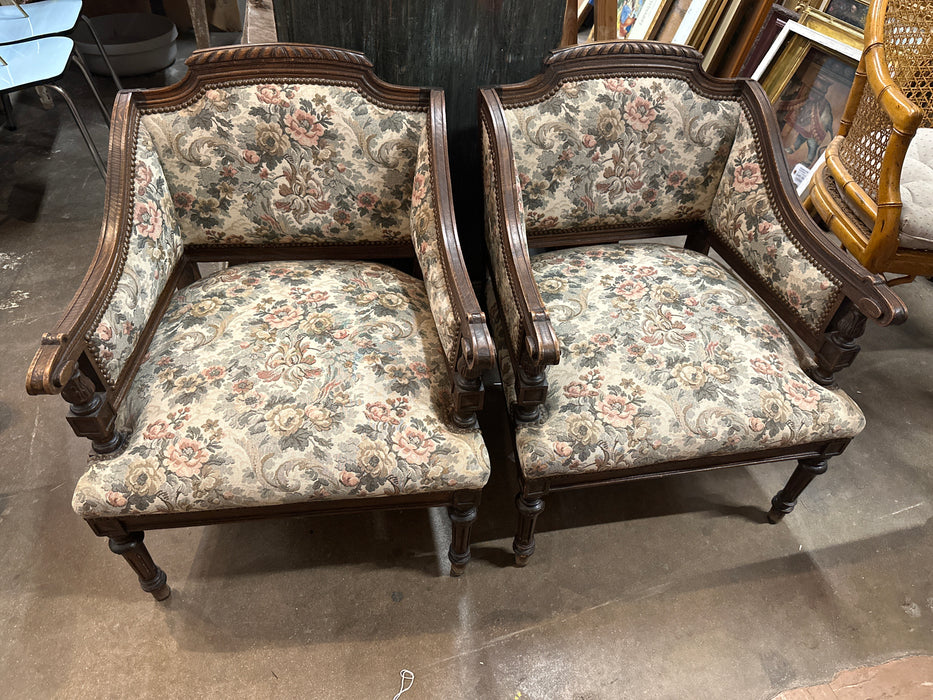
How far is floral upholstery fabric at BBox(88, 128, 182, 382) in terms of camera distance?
107cm

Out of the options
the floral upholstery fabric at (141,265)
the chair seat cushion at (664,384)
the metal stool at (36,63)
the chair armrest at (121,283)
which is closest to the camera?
the chair armrest at (121,283)

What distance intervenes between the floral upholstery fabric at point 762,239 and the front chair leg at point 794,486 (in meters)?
0.33

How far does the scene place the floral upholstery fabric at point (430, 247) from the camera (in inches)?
44.2

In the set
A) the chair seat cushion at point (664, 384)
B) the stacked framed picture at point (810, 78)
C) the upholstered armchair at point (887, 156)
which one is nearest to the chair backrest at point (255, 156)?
the chair seat cushion at point (664, 384)

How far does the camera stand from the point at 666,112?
4.58 feet

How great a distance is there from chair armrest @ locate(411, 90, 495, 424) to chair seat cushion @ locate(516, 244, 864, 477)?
0.20m

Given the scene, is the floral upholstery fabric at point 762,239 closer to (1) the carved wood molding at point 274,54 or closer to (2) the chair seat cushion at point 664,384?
(2) the chair seat cushion at point 664,384

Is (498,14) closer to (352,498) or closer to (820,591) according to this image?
(352,498)

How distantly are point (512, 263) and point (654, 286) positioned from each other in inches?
16.8

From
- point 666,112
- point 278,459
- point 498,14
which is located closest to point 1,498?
point 278,459

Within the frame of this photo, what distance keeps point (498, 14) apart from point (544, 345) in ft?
2.72

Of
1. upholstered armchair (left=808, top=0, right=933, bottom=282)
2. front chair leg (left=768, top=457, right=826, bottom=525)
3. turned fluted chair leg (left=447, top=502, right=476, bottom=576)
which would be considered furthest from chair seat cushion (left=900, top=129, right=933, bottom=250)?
turned fluted chair leg (left=447, top=502, right=476, bottom=576)

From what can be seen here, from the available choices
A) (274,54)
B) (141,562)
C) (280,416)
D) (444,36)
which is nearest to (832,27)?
(444,36)

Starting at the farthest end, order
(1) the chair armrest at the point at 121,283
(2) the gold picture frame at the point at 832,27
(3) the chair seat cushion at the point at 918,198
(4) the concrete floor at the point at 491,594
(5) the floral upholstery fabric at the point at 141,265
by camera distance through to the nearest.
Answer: (2) the gold picture frame at the point at 832,27
(3) the chair seat cushion at the point at 918,198
(4) the concrete floor at the point at 491,594
(5) the floral upholstery fabric at the point at 141,265
(1) the chair armrest at the point at 121,283
